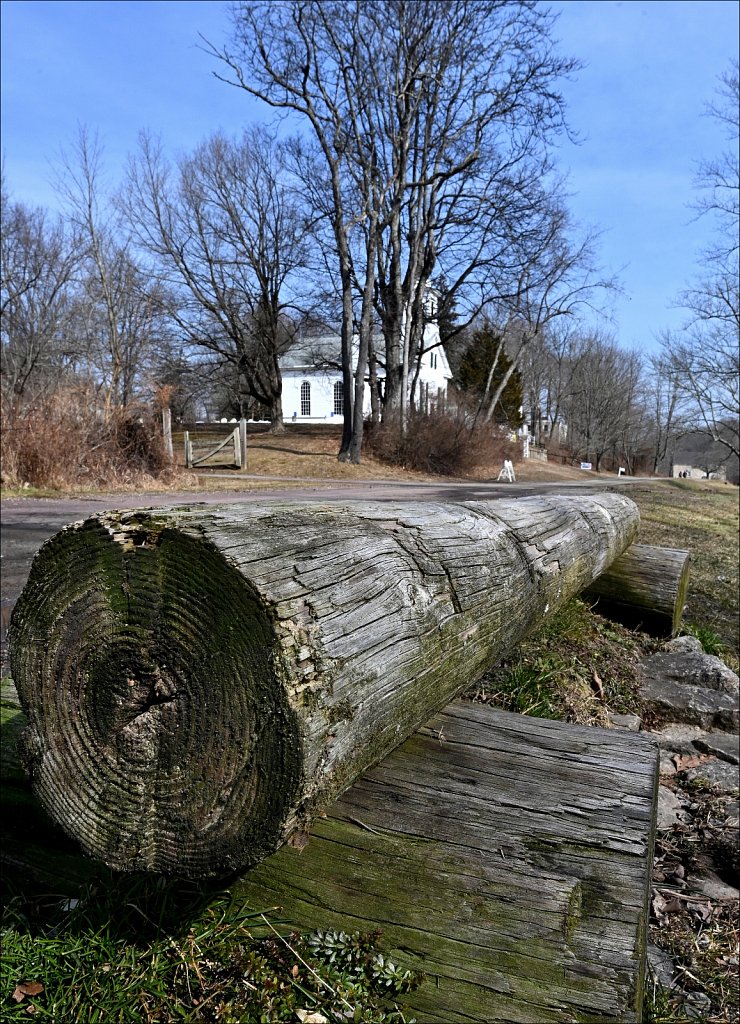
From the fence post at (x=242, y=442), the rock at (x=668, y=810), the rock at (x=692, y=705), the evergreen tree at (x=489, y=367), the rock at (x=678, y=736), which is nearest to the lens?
the rock at (x=668, y=810)

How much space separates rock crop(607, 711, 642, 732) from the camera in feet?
12.2

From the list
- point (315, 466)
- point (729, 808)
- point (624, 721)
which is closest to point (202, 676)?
point (729, 808)

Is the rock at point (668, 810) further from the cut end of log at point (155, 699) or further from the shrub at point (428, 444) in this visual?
the shrub at point (428, 444)

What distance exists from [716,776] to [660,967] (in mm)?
1394

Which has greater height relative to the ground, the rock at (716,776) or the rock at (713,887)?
the rock at (716,776)

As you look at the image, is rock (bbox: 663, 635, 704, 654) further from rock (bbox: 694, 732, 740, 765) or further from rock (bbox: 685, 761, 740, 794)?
rock (bbox: 685, 761, 740, 794)

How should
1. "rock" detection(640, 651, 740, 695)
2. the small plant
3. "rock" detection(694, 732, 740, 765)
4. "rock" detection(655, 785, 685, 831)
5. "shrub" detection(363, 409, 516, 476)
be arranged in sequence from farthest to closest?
"shrub" detection(363, 409, 516, 476) < the small plant < "rock" detection(640, 651, 740, 695) < "rock" detection(694, 732, 740, 765) < "rock" detection(655, 785, 685, 831)

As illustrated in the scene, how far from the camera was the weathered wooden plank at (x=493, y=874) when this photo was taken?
1586 millimetres

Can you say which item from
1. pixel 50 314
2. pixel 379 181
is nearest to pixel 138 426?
pixel 379 181

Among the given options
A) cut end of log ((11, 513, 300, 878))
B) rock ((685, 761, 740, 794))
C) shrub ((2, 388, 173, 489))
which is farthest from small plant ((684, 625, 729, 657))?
shrub ((2, 388, 173, 489))

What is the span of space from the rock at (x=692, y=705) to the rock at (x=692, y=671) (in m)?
0.07

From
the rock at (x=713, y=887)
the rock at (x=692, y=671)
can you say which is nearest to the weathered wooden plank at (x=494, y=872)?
the rock at (x=713, y=887)

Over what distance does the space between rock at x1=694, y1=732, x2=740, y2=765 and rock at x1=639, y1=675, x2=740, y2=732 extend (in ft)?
A: 0.39

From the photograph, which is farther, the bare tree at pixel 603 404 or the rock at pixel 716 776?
the bare tree at pixel 603 404
